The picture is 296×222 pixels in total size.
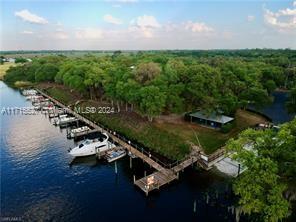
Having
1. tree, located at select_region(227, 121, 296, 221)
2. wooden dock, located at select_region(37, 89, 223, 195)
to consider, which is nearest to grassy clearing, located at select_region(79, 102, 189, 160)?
wooden dock, located at select_region(37, 89, 223, 195)

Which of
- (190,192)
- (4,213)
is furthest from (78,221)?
(190,192)

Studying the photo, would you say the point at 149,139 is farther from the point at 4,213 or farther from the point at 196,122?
the point at 4,213

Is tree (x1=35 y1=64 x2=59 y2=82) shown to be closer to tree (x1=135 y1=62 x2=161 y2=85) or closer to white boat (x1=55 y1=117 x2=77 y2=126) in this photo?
white boat (x1=55 y1=117 x2=77 y2=126)

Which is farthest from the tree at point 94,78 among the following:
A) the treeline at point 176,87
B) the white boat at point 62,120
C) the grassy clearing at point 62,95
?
the white boat at point 62,120

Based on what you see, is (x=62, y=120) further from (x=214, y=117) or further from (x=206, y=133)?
(x=214, y=117)

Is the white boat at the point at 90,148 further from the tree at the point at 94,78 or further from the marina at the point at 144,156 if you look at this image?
the tree at the point at 94,78
